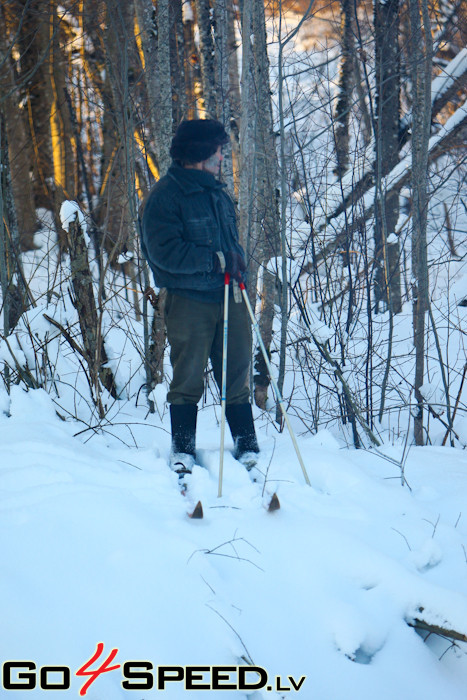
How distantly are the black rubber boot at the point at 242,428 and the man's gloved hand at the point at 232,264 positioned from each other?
2.62 feet

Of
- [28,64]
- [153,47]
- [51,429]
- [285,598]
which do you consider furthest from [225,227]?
[28,64]

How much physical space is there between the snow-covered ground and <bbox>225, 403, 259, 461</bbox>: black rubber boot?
0.65 feet

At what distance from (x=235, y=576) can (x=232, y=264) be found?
1.74m

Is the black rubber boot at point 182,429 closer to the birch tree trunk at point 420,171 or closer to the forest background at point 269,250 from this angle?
the forest background at point 269,250

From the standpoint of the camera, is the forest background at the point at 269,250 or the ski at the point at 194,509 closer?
the ski at the point at 194,509

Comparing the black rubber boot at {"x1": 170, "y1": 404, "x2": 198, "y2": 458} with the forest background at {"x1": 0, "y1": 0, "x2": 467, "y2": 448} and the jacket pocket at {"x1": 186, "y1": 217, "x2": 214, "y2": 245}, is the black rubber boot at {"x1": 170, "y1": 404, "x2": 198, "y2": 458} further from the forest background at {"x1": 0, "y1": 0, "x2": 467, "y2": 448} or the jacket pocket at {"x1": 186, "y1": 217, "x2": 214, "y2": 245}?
the jacket pocket at {"x1": 186, "y1": 217, "x2": 214, "y2": 245}

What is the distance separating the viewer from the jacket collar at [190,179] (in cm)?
346

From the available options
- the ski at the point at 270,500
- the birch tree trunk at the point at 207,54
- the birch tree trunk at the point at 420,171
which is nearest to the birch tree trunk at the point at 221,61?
the birch tree trunk at the point at 207,54

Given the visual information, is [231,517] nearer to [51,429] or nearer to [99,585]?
[99,585]

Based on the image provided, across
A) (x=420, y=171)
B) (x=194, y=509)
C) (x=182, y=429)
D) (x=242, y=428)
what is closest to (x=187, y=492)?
(x=194, y=509)

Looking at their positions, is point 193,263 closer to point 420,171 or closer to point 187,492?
point 187,492

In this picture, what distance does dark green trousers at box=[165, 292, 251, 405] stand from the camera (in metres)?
3.53

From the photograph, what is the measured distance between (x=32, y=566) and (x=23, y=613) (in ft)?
0.88

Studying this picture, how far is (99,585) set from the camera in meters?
2.32
